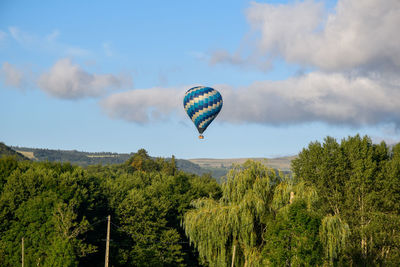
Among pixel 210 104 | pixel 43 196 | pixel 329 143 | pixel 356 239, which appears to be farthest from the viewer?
pixel 329 143

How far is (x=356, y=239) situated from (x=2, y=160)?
42.5m

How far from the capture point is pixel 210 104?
54.1m

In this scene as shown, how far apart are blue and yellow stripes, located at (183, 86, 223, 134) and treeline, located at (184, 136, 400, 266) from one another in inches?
437

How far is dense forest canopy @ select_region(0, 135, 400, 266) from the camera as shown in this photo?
38.5m

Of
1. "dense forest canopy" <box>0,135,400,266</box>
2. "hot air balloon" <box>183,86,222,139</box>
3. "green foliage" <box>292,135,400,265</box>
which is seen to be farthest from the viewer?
"green foliage" <box>292,135,400,265</box>

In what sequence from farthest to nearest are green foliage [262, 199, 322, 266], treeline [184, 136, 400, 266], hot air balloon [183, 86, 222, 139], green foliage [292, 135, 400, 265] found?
green foliage [292, 135, 400, 265]
hot air balloon [183, 86, 222, 139]
treeline [184, 136, 400, 266]
green foliage [262, 199, 322, 266]

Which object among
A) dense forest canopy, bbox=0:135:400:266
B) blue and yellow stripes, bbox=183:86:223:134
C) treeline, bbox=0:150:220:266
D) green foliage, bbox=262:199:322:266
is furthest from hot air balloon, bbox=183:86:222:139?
green foliage, bbox=262:199:322:266

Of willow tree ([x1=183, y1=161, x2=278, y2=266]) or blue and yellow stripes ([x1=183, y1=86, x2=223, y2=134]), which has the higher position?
blue and yellow stripes ([x1=183, y1=86, x2=223, y2=134])

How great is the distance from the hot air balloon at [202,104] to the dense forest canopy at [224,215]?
979 centimetres

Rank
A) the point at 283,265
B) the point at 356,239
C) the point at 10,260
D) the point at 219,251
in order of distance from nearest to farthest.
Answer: the point at 283,265 < the point at 219,251 < the point at 10,260 < the point at 356,239

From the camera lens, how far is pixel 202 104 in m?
53.9

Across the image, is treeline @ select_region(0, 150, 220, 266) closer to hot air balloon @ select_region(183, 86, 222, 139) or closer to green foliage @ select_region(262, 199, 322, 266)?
hot air balloon @ select_region(183, 86, 222, 139)

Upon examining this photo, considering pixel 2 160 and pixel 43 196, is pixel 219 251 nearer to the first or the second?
pixel 43 196

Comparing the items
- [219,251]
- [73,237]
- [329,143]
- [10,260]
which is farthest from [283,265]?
[329,143]
